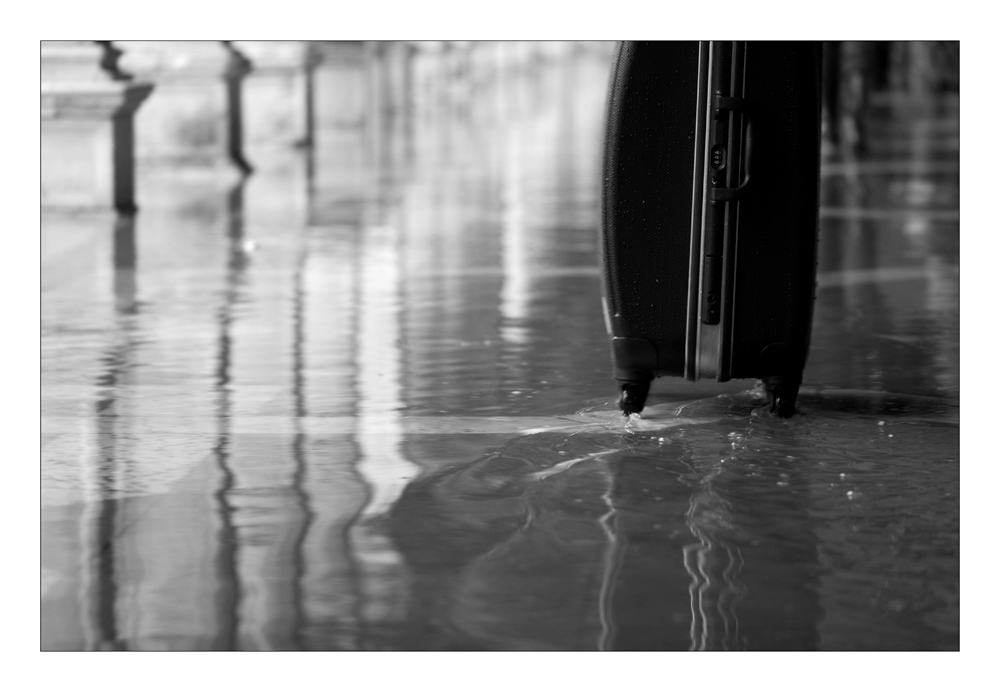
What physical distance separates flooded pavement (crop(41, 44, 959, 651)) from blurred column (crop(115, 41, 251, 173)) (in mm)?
6316

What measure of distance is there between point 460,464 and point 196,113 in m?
12.5

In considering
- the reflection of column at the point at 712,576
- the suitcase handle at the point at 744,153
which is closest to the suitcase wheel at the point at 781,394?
the suitcase handle at the point at 744,153

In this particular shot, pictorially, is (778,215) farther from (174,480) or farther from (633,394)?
(174,480)

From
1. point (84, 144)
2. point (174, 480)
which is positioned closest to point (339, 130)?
point (84, 144)

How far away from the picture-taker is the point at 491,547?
411 centimetres

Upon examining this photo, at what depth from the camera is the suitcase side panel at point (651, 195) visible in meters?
5.21

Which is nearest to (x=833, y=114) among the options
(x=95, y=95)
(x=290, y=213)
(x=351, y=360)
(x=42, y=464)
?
(x=290, y=213)

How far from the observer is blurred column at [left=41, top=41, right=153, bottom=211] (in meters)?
12.4

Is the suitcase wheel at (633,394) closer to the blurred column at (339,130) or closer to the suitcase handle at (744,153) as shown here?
the suitcase handle at (744,153)

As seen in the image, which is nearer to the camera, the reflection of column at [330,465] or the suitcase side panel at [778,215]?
the reflection of column at [330,465]

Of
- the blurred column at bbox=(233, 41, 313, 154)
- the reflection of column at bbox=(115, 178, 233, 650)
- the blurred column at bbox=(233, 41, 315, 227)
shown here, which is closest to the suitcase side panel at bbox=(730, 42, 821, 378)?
the reflection of column at bbox=(115, 178, 233, 650)

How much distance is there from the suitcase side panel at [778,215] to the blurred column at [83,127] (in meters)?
8.05

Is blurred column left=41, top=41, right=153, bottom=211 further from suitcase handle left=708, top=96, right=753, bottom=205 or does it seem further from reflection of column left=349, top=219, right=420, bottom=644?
suitcase handle left=708, top=96, right=753, bottom=205

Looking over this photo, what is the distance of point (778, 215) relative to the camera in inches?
208
